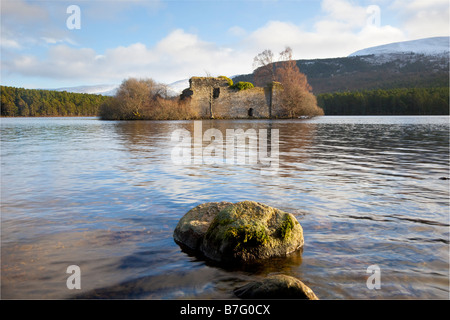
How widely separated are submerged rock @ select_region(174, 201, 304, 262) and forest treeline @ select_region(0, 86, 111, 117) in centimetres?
11933

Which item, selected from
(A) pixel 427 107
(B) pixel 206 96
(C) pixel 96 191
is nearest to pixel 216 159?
(C) pixel 96 191

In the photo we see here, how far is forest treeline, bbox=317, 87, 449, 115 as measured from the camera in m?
85.2

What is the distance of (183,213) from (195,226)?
4.60 ft

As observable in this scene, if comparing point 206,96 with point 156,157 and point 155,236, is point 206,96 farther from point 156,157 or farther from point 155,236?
point 155,236

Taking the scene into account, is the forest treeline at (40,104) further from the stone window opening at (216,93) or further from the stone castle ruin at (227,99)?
the stone window opening at (216,93)

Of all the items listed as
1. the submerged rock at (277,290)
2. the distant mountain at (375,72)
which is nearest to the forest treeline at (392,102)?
the distant mountain at (375,72)

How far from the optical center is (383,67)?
542 ft

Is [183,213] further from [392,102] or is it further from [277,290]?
[392,102]

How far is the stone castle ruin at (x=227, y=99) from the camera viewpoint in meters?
54.8

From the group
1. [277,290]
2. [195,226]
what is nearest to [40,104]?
[195,226]

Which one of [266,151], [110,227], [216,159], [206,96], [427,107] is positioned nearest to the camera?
[110,227]

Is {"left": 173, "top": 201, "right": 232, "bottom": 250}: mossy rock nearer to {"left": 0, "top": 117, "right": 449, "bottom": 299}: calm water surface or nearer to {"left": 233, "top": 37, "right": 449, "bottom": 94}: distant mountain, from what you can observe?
{"left": 0, "top": 117, "right": 449, "bottom": 299}: calm water surface

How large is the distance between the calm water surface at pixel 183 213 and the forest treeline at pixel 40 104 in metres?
115

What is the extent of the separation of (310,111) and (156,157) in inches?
1922
